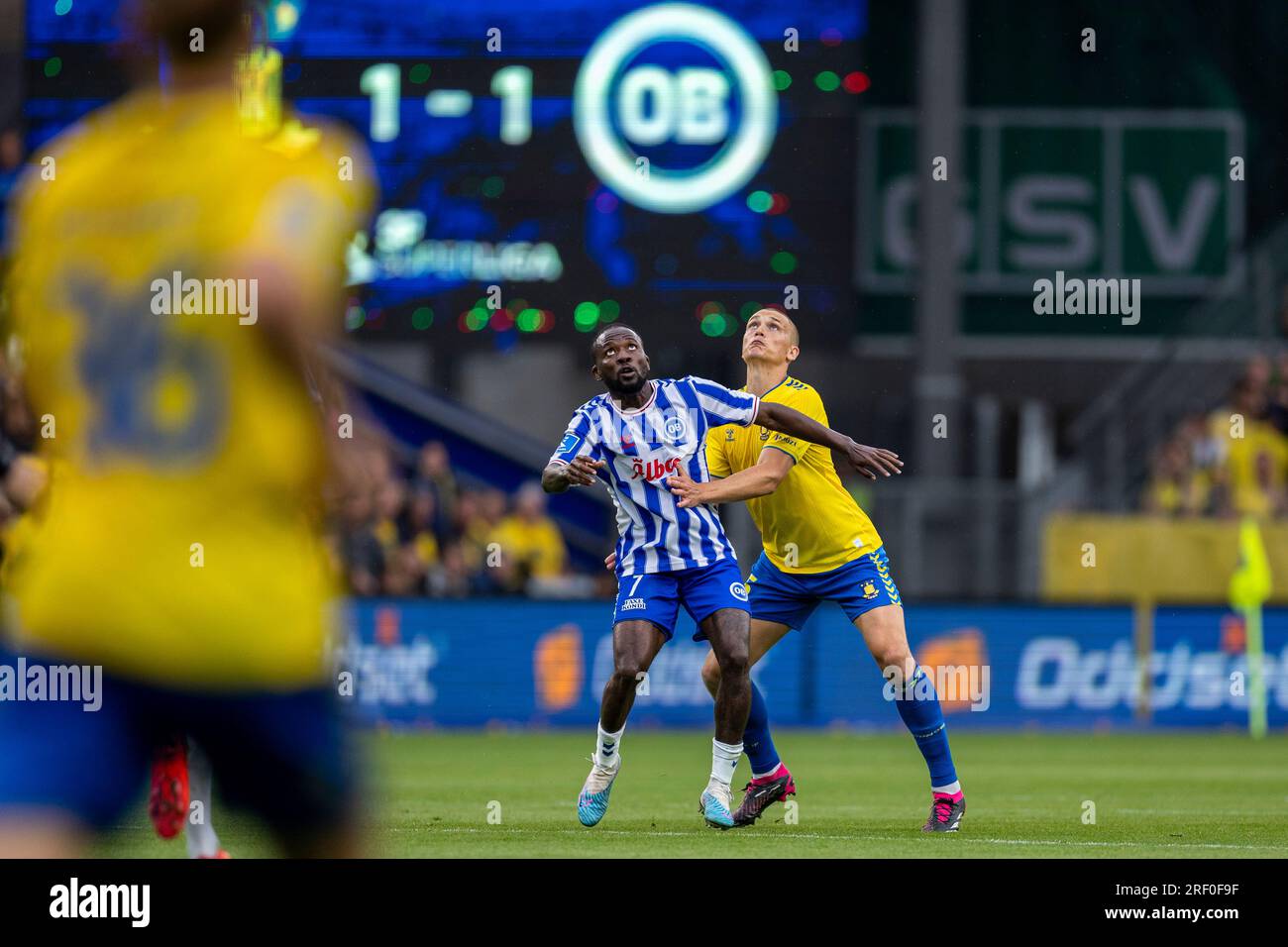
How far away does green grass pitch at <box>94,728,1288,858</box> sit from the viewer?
7.89 m

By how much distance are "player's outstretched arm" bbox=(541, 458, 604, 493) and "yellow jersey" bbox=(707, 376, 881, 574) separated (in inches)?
41.9

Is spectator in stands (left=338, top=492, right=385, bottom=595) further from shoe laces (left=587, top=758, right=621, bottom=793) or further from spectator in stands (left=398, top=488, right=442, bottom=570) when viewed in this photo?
shoe laces (left=587, top=758, right=621, bottom=793)

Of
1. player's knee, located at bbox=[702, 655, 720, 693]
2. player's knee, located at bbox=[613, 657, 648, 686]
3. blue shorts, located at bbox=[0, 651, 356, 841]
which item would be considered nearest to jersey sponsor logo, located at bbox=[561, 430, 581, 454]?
player's knee, located at bbox=[613, 657, 648, 686]

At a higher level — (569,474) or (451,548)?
(569,474)

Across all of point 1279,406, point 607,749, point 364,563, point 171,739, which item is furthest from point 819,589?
point 1279,406

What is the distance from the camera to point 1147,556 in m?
18.4

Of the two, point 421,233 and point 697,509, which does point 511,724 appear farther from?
point 697,509

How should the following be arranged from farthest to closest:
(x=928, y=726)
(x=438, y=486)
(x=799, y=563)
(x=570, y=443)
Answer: (x=438, y=486), (x=799, y=563), (x=928, y=726), (x=570, y=443)

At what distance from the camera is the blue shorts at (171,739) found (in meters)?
3.34

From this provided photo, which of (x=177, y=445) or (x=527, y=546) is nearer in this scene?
(x=177, y=445)

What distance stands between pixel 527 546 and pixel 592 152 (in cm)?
330

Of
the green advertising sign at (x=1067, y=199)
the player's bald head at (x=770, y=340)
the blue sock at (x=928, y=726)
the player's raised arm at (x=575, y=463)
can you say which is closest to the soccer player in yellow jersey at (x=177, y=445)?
the player's raised arm at (x=575, y=463)

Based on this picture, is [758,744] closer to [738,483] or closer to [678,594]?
[678,594]

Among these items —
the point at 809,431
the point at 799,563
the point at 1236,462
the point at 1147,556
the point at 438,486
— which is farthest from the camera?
the point at 1236,462
